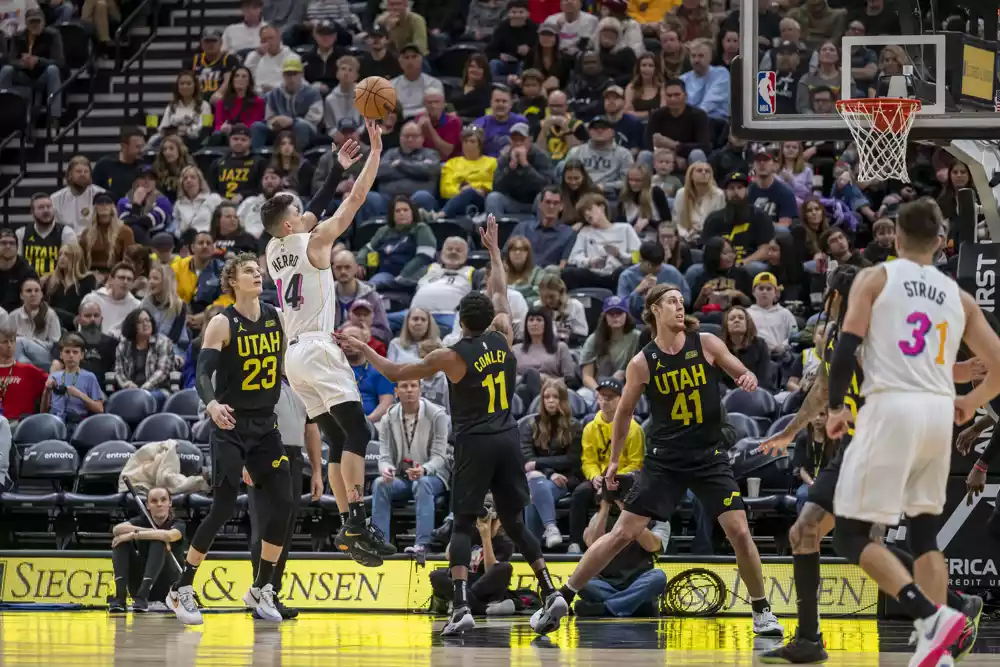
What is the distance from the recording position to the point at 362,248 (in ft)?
55.9

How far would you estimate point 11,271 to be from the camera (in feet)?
57.3

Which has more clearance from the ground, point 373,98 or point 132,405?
point 373,98

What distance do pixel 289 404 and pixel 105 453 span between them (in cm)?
320

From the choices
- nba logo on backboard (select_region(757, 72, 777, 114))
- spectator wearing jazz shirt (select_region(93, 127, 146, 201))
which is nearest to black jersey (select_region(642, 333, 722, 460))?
nba logo on backboard (select_region(757, 72, 777, 114))

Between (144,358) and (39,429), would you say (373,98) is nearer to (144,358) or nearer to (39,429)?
(144,358)

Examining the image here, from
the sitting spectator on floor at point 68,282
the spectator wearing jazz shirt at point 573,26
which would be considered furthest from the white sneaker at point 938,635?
the spectator wearing jazz shirt at point 573,26

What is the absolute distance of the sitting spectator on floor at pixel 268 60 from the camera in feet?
66.4

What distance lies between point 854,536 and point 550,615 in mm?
3269

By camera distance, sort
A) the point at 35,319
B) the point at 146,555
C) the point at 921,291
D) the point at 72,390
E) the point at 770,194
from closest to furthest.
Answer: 1. the point at 921,291
2. the point at 146,555
3. the point at 72,390
4. the point at 770,194
5. the point at 35,319

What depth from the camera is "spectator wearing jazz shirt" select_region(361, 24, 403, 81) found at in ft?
64.9

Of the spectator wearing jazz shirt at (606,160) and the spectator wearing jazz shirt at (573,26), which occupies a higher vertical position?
the spectator wearing jazz shirt at (573,26)

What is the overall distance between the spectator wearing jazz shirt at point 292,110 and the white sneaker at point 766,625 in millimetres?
10730

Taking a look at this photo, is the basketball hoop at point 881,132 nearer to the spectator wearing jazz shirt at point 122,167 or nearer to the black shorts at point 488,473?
the black shorts at point 488,473

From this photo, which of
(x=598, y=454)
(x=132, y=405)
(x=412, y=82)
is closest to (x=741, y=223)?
(x=598, y=454)
